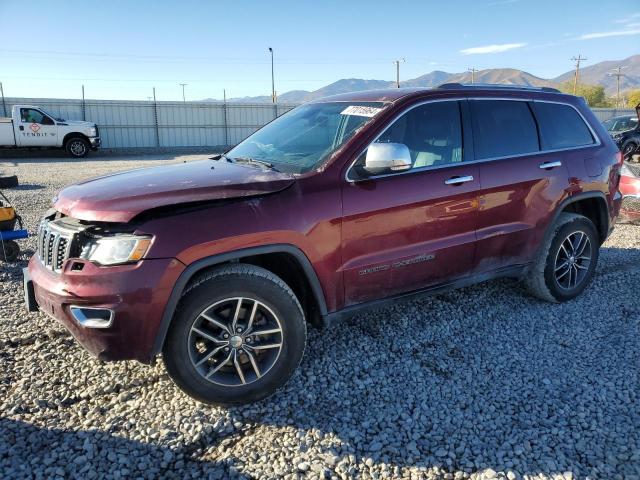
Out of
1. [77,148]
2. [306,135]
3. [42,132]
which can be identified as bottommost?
[306,135]

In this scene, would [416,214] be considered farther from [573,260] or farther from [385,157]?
[573,260]

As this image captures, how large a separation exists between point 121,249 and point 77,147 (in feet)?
71.3

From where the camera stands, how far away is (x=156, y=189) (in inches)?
114

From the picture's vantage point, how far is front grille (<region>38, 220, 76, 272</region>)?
279 cm

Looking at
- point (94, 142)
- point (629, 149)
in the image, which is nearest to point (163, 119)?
point (94, 142)

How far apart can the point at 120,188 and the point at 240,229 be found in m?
0.81

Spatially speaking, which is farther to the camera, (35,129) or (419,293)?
(35,129)

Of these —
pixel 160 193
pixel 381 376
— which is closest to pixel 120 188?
pixel 160 193

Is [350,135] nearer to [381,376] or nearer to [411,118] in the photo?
[411,118]

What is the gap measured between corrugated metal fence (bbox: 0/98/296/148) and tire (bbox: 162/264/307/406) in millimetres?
25152

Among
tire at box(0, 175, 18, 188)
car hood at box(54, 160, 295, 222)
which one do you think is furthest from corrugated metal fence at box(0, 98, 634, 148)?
car hood at box(54, 160, 295, 222)

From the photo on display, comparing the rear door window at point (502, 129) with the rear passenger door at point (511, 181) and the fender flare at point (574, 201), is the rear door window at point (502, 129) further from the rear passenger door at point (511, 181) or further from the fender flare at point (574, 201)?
the fender flare at point (574, 201)

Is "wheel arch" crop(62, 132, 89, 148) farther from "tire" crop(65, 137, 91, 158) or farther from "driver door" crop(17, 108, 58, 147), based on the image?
"driver door" crop(17, 108, 58, 147)

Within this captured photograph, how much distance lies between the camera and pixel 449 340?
3.86 metres
